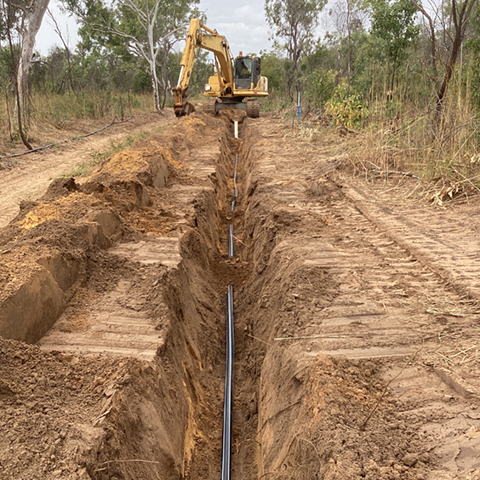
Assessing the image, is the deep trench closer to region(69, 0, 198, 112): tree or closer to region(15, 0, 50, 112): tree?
region(15, 0, 50, 112): tree

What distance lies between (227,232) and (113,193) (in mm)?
2420

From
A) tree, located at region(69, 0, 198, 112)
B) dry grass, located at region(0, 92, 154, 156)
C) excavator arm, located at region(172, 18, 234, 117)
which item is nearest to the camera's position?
dry grass, located at region(0, 92, 154, 156)

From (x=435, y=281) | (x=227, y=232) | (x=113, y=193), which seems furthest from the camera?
(x=227, y=232)

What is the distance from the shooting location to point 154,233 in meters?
5.12

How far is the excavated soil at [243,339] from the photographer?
87.3 inches

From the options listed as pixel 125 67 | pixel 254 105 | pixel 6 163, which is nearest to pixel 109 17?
pixel 125 67

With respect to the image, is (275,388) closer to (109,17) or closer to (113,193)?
(113,193)

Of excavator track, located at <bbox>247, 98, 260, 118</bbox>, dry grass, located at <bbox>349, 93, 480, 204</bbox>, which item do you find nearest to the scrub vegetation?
dry grass, located at <bbox>349, 93, 480, 204</bbox>

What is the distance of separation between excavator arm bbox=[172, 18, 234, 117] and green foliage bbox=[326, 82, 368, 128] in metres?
4.84

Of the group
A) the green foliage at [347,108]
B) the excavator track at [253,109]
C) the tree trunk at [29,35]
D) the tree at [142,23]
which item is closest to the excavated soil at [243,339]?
the green foliage at [347,108]

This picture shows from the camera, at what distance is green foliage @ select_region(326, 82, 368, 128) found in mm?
10398

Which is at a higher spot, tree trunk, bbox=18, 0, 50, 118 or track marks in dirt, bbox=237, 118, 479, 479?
tree trunk, bbox=18, 0, 50, 118

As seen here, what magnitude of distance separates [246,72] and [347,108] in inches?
400

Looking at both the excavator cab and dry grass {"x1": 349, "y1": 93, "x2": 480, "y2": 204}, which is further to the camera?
the excavator cab
